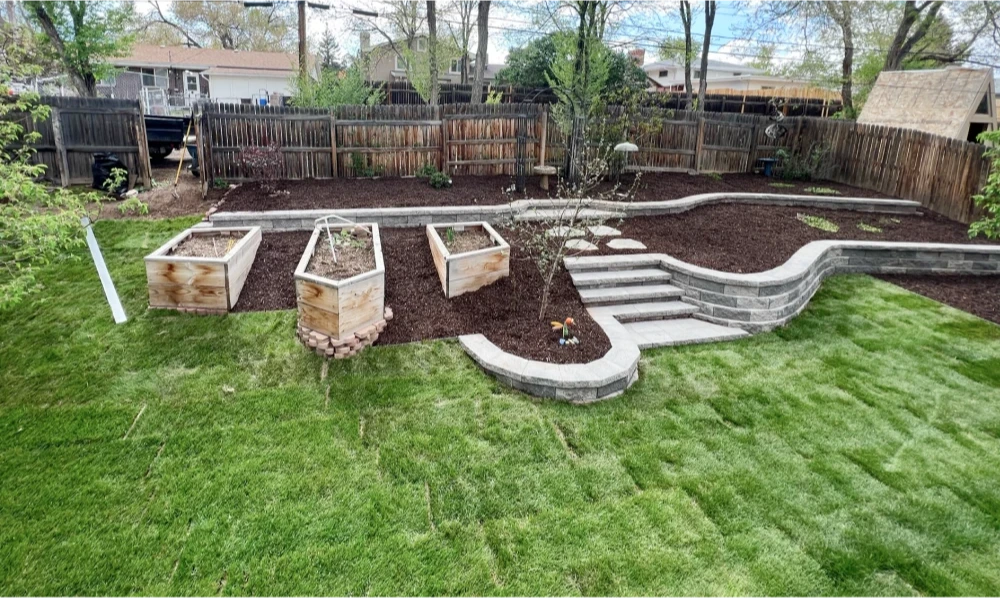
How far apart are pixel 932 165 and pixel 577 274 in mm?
8489

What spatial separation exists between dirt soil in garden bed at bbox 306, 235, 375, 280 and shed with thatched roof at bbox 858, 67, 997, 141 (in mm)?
12407

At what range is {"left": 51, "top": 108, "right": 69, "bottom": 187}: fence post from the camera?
9.08 metres

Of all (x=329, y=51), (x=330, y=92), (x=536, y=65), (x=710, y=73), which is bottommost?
(x=330, y=92)

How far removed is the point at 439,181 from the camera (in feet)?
30.3

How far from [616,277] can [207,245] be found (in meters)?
4.49

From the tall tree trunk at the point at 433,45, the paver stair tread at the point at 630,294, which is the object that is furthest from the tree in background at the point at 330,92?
the paver stair tread at the point at 630,294

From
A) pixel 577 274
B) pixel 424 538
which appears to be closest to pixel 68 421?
pixel 424 538

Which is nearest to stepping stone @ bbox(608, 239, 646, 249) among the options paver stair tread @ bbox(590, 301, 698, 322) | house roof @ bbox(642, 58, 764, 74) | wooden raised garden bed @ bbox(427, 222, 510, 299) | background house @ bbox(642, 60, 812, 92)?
paver stair tread @ bbox(590, 301, 698, 322)

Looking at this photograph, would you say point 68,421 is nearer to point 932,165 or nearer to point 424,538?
point 424,538

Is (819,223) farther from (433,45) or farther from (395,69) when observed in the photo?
(395,69)

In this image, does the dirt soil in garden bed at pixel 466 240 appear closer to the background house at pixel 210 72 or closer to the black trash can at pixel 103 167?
the black trash can at pixel 103 167

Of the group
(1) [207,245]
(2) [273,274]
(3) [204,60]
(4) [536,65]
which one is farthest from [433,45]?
(3) [204,60]

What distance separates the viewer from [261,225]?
6.93 meters

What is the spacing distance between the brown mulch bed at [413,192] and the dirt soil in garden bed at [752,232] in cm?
120
